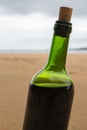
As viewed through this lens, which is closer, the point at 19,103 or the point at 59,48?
the point at 59,48

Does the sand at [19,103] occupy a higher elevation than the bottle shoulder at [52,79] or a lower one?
lower

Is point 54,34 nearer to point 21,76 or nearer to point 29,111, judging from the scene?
point 29,111

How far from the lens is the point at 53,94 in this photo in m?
0.78

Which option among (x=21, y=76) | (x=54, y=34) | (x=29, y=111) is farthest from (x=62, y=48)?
(x=21, y=76)

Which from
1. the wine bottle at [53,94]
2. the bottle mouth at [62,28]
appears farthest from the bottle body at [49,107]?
the bottle mouth at [62,28]

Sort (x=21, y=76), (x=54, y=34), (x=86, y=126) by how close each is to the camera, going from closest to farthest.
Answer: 1. (x=54, y=34)
2. (x=86, y=126)
3. (x=21, y=76)

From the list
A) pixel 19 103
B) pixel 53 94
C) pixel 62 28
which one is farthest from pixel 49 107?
pixel 19 103

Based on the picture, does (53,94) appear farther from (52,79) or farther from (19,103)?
(19,103)

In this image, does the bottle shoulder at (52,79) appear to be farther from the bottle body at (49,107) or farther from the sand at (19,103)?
the sand at (19,103)

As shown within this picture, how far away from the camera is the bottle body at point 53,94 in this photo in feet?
2.56

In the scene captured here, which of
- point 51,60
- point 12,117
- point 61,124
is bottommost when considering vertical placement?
point 12,117

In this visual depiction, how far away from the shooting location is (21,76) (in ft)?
7.42

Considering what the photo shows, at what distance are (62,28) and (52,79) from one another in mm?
101

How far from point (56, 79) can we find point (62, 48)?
6 cm
